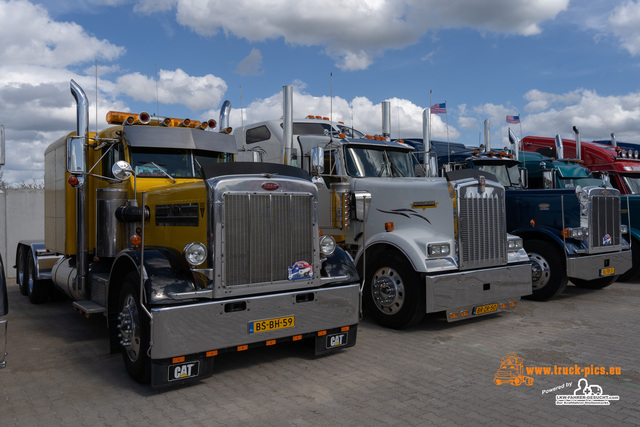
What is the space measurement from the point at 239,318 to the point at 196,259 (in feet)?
2.16

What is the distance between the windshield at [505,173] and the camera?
10.7 meters

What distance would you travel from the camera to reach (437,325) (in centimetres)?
729

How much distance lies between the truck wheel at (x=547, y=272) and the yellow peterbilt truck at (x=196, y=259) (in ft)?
14.9

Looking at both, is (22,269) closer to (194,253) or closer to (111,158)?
(111,158)

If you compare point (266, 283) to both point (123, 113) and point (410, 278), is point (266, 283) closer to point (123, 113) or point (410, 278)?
point (410, 278)

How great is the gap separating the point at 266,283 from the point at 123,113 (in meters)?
3.42

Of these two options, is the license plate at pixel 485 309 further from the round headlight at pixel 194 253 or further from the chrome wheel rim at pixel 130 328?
the chrome wheel rim at pixel 130 328

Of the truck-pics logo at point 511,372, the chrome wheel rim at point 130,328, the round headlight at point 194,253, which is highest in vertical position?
the round headlight at point 194,253

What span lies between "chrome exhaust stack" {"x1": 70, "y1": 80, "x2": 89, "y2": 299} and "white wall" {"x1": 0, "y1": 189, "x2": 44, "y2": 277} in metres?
7.45

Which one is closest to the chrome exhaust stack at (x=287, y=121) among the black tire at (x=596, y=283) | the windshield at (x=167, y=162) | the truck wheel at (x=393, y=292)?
the windshield at (x=167, y=162)

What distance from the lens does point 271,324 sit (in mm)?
4973

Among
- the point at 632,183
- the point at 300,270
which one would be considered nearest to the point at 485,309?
the point at 300,270

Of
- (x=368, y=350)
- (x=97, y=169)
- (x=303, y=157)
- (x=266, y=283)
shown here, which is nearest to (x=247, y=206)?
(x=266, y=283)

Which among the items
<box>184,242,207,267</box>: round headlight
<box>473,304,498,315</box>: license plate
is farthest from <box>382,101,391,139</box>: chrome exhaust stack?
<box>184,242,207,267</box>: round headlight
